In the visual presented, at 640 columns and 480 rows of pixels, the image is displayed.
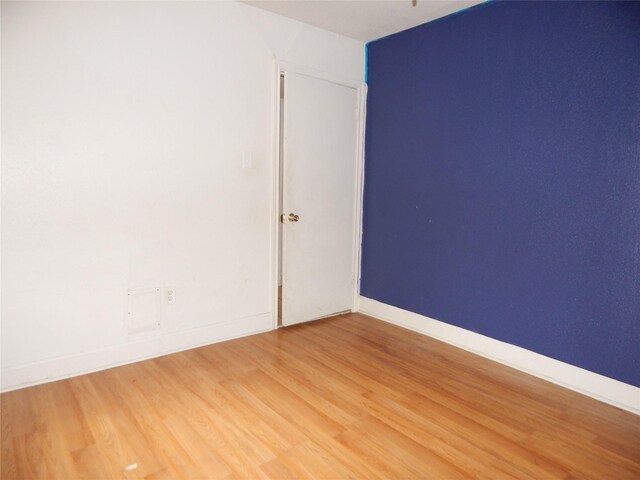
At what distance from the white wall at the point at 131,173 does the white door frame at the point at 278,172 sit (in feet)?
0.14

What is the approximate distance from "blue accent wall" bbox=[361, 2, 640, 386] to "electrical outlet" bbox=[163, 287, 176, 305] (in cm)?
190

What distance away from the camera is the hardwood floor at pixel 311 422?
193 cm

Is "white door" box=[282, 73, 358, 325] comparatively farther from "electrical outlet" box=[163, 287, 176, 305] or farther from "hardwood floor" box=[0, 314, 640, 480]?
"electrical outlet" box=[163, 287, 176, 305]

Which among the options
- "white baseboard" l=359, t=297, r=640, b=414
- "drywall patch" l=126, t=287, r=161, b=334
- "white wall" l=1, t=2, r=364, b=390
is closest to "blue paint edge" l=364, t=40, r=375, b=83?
"white wall" l=1, t=2, r=364, b=390

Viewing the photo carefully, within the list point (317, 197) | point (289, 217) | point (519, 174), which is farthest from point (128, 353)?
point (519, 174)

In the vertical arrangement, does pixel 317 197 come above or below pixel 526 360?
above

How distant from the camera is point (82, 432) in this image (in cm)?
212

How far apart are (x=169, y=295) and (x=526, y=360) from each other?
2564 mm

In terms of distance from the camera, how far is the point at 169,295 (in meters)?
3.06

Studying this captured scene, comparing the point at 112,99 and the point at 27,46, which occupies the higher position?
the point at 27,46

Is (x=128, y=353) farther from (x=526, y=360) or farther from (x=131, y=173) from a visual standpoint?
(x=526, y=360)

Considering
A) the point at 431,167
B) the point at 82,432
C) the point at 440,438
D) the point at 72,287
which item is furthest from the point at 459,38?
the point at 82,432

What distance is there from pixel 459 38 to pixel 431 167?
0.99 metres

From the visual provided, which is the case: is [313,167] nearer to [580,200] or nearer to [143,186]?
[143,186]
